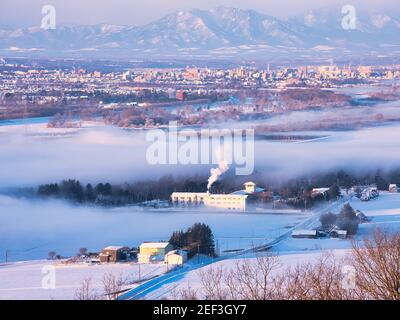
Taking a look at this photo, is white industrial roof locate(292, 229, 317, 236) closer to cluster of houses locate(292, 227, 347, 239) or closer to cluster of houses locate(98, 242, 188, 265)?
cluster of houses locate(292, 227, 347, 239)

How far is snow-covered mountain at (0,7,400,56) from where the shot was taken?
25.6 feet

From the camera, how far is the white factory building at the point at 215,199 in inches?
332

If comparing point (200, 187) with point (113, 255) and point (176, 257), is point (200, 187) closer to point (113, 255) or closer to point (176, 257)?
point (113, 255)

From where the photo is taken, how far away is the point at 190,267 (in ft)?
18.8

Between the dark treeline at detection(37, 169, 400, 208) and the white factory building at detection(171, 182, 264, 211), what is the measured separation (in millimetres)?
94

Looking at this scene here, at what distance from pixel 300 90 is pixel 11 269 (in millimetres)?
5643

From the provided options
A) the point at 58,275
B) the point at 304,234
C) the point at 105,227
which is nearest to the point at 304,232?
the point at 304,234

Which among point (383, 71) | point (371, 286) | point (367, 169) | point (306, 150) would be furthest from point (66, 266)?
point (383, 71)

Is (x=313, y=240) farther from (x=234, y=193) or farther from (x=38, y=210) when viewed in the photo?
(x=38, y=210)

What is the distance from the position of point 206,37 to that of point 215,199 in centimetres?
153

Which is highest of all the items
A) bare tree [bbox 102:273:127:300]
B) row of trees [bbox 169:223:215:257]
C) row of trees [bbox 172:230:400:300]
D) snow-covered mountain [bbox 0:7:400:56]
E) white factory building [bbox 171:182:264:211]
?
snow-covered mountain [bbox 0:7:400:56]

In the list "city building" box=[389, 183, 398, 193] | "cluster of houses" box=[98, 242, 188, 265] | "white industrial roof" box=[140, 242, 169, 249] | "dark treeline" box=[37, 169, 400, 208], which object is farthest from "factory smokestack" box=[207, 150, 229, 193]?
"cluster of houses" box=[98, 242, 188, 265]

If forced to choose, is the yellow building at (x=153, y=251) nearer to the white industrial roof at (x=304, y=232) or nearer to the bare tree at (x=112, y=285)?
the bare tree at (x=112, y=285)

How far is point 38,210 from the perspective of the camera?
909 centimetres
